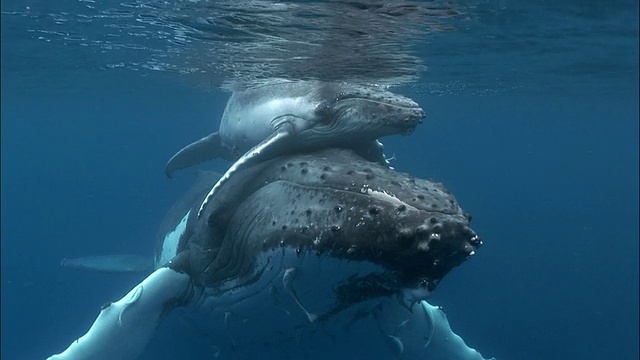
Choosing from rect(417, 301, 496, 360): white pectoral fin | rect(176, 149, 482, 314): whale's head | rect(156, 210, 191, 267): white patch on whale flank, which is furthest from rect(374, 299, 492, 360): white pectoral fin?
rect(156, 210, 191, 267): white patch on whale flank

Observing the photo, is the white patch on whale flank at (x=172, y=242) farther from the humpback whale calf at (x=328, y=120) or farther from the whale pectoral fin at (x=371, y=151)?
the whale pectoral fin at (x=371, y=151)

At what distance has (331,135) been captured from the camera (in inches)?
338

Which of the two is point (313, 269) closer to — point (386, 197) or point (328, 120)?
point (386, 197)

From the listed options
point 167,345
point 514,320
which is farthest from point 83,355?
point 514,320

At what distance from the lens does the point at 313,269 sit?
650 centimetres

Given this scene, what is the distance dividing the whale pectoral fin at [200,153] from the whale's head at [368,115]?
14.3ft

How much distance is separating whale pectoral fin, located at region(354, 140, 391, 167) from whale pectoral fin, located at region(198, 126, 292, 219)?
1.02 m

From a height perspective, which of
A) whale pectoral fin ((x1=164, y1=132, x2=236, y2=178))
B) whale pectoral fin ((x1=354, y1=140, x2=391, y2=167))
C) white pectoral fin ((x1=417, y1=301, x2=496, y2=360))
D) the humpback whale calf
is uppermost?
the humpback whale calf

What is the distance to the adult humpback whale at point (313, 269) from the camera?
6.05 m

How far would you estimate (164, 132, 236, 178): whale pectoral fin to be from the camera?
1307 cm

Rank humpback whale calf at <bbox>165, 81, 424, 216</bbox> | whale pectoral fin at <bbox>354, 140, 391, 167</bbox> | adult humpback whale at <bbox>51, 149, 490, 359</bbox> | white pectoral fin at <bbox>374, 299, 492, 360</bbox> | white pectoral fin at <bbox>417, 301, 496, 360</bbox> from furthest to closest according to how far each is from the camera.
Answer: white pectoral fin at <bbox>417, 301, 496, 360</bbox> < whale pectoral fin at <bbox>354, 140, 391, 167</bbox> < humpback whale calf at <bbox>165, 81, 424, 216</bbox> < white pectoral fin at <bbox>374, 299, 492, 360</bbox> < adult humpback whale at <bbox>51, 149, 490, 359</bbox>

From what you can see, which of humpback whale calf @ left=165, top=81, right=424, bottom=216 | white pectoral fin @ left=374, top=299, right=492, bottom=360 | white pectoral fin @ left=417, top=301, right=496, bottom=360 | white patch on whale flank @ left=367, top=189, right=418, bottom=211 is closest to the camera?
white patch on whale flank @ left=367, top=189, right=418, bottom=211

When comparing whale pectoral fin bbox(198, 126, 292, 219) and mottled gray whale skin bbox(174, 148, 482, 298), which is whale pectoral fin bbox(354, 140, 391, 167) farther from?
whale pectoral fin bbox(198, 126, 292, 219)

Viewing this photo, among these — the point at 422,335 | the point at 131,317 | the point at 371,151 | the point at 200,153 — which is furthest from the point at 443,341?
the point at 200,153
